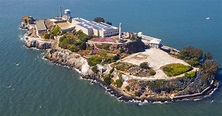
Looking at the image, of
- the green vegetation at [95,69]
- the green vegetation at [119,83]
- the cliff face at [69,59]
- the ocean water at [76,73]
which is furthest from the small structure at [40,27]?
the green vegetation at [119,83]

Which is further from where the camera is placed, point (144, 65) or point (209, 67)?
point (144, 65)

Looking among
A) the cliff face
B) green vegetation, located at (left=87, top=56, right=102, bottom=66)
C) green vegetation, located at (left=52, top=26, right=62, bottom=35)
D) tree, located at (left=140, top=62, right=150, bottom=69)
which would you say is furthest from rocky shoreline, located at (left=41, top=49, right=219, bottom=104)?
green vegetation, located at (left=52, top=26, right=62, bottom=35)

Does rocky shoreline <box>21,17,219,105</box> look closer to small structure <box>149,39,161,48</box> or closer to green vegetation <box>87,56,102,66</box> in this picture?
green vegetation <box>87,56,102,66</box>

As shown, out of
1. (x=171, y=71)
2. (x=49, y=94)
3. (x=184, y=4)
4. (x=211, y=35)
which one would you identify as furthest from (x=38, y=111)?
(x=184, y=4)

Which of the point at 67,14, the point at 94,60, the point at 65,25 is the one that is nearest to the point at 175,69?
the point at 94,60

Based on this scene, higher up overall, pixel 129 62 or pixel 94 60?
pixel 129 62

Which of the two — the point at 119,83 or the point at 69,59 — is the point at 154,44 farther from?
the point at 69,59

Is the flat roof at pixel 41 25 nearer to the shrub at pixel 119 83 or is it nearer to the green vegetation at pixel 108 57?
the green vegetation at pixel 108 57

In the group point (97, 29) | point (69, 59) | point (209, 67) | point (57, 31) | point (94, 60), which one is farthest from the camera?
point (57, 31)
